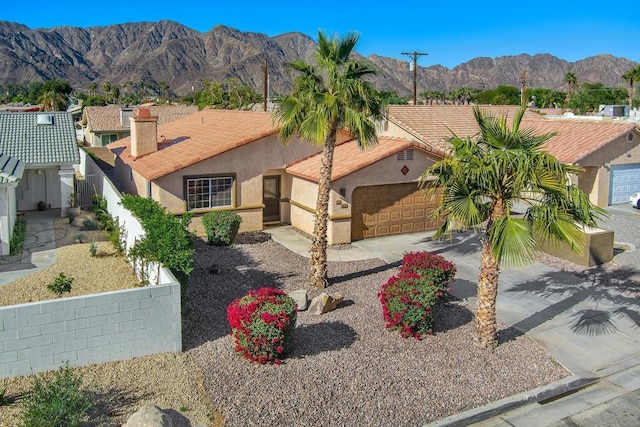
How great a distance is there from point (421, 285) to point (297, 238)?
29.6 feet

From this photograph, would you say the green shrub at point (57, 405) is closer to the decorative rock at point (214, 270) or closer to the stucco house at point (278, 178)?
the decorative rock at point (214, 270)

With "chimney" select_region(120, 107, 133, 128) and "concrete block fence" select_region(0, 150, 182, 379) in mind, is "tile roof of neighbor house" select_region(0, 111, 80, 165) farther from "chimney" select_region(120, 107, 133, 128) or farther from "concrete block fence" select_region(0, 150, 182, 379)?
"chimney" select_region(120, 107, 133, 128)

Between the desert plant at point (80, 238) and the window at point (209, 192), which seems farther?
the window at point (209, 192)

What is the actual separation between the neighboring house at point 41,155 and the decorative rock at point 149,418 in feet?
48.2

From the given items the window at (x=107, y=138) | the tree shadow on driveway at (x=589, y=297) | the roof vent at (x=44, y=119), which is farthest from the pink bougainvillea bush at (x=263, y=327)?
the window at (x=107, y=138)

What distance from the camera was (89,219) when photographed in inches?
829

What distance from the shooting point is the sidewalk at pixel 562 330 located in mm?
9938

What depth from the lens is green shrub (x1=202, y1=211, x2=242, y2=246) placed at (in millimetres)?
18719

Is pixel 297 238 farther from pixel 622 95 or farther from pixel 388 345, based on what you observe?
pixel 622 95

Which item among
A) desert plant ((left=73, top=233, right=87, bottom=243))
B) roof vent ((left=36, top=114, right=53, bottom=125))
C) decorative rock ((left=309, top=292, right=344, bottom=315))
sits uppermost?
roof vent ((left=36, top=114, right=53, bottom=125))

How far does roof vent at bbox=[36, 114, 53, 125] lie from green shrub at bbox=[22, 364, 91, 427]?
18.1 metres

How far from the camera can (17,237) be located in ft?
59.9

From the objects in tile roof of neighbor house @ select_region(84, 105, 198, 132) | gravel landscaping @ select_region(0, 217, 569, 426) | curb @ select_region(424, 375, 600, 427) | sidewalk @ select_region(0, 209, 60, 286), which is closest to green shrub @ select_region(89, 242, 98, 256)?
sidewalk @ select_region(0, 209, 60, 286)

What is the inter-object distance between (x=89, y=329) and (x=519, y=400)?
7.39 meters
